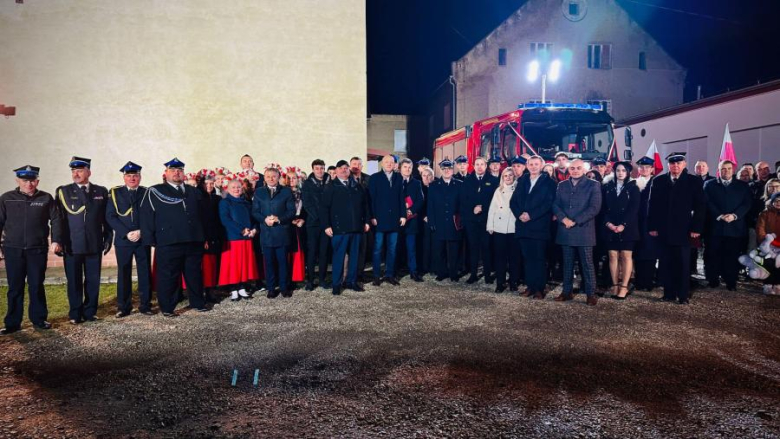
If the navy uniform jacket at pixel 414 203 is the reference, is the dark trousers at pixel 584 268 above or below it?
below

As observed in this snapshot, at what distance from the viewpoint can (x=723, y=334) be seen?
5512 millimetres

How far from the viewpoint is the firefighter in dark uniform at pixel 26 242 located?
227 inches

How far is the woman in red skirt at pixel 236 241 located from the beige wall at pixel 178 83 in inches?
199

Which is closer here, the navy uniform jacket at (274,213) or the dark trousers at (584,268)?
the dark trousers at (584,268)

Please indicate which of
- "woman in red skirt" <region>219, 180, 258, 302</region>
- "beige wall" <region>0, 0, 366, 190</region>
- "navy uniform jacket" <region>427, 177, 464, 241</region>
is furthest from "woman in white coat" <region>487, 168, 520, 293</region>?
"beige wall" <region>0, 0, 366, 190</region>

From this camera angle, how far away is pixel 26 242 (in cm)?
580

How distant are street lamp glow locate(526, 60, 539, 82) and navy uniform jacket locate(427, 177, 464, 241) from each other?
769 inches

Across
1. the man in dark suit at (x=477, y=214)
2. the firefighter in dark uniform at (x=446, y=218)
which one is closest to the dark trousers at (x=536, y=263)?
the man in dark suit at (x=477, y=214)

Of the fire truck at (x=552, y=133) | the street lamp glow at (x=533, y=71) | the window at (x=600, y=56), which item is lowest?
the fire truck at (x=552, y=133)

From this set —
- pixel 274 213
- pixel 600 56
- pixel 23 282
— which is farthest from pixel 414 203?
pixel 600 56

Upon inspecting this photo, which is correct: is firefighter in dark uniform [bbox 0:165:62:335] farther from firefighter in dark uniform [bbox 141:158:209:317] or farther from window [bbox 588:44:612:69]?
window [bbox 588:44:612:69]

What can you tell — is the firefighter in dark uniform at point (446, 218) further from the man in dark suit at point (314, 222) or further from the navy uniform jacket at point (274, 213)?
the navy uniform jacket at point (274, 213)

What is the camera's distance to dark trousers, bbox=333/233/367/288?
25.6ft

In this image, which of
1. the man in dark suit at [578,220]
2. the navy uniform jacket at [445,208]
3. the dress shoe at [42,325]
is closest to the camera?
the dress shoe at [42,325]
